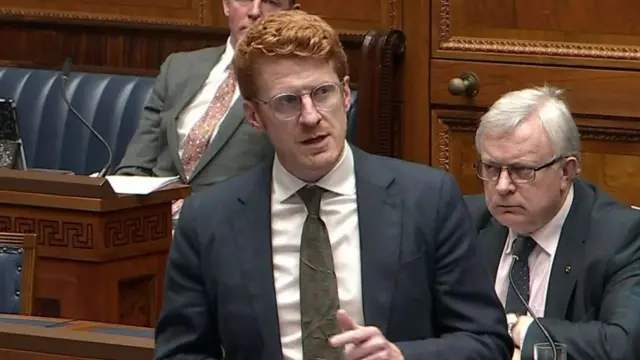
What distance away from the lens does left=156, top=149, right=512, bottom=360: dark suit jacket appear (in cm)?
238

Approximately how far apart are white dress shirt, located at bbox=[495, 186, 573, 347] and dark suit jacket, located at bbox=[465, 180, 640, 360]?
0.06ft

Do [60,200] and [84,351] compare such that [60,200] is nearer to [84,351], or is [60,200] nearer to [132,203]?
[132,203]

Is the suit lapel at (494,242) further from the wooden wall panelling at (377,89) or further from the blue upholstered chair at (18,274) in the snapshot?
the wooden wall panelling at (377,89)

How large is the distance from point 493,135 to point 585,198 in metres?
0.23

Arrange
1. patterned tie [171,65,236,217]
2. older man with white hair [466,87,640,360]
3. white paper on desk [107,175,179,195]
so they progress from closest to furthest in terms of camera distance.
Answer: older man with white hair [466,87,640,360] → white paper on desk [107,175,179,195] → patterned tie [171,65,236,217]

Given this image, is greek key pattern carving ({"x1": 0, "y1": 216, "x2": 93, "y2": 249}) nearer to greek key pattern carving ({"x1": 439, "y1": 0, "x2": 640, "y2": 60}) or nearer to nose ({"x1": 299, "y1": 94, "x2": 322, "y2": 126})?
nose ({"x1": 299, "y1": 94, "x2": 322, "y2": 126})

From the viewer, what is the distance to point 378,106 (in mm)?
4496

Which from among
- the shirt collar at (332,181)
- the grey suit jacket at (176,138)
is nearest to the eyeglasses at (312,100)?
the shirt collar at (332,181)

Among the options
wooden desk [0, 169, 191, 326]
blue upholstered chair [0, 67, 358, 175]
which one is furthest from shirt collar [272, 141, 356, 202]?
blue upholstered chair [0, 67, 358, 175]

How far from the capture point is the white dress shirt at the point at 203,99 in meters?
4.25

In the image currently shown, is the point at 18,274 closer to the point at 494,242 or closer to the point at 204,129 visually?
the point at 494,242

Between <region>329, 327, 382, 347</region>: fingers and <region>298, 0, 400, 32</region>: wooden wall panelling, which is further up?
<region>298, 0, 400, 32</region>: wooden wall panelling

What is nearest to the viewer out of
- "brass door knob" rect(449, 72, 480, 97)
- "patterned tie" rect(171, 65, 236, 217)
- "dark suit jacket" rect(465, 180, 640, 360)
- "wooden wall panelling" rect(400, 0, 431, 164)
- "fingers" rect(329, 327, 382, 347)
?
"fingers" rect(329, 327, 382, 347)

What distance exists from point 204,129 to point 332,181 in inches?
70.2
